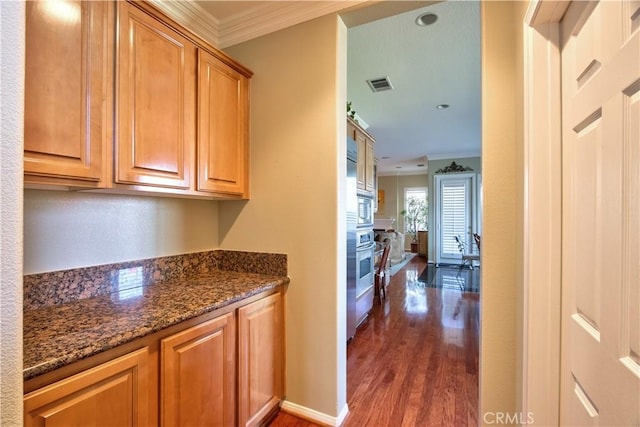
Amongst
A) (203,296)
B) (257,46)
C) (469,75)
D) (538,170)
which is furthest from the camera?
(469,75)

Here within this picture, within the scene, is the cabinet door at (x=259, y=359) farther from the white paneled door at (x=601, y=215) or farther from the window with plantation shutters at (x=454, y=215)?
the window with plantation shutters at (x=454, y=215)

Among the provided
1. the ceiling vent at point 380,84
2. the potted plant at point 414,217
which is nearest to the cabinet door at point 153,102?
the ceiling vent at point 380,84

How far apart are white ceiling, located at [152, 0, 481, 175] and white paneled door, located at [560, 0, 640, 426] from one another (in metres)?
1.14

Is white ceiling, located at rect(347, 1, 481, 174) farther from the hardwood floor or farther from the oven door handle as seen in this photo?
the hardwood floor

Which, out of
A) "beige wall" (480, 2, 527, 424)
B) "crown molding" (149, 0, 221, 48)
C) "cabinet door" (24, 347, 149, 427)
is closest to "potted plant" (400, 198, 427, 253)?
"beige wall" (480, 2, 527, 424)

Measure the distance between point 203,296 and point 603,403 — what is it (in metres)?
1.55

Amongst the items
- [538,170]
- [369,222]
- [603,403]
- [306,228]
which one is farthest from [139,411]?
[369,222]

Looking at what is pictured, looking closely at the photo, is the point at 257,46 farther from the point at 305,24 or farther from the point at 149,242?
the point at 149,242

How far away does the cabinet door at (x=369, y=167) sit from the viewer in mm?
3551

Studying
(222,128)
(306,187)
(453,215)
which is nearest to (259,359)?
(306,187)

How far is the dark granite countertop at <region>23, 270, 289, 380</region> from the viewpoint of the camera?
924 mm

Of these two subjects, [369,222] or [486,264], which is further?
[369,222]

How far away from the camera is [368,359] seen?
8.82 feet

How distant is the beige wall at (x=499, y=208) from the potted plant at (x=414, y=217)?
29.1ft
